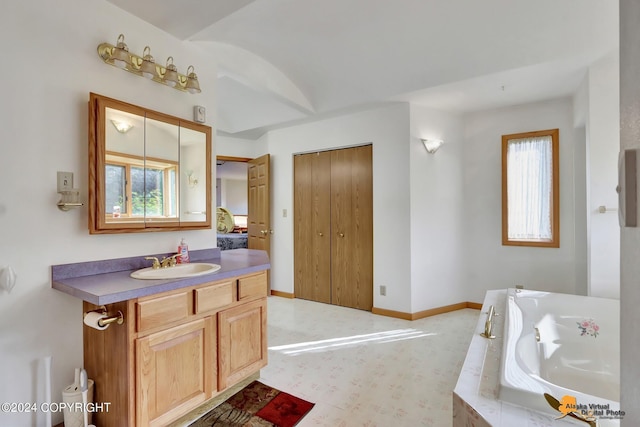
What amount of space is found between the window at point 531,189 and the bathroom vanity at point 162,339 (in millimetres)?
3068

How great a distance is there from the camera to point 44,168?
65.2 inches

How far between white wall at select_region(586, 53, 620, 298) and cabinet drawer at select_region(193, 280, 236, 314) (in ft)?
9.61

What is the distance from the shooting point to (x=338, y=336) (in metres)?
3.06

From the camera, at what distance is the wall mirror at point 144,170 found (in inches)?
70.2

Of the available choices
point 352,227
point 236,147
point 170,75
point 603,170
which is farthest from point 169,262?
point 603,170

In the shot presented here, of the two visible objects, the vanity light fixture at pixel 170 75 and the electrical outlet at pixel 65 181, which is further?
the vanity light fixture at pixel 170 75

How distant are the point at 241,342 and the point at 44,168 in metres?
1.48

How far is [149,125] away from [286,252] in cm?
269

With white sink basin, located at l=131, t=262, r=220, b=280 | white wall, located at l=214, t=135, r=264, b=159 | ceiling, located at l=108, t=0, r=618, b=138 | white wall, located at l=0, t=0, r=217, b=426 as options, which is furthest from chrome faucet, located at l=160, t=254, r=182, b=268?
white wall, located at l=214, t=135, r=264, b=159

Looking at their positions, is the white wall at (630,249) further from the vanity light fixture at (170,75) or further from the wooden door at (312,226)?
the wooden door at (312,226)

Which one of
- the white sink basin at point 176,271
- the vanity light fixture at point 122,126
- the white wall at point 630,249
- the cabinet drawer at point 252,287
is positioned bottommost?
the cabinet drawer at point 252,287

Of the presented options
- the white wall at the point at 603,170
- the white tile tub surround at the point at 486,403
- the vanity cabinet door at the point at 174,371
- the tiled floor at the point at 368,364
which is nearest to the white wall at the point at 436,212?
the tiled floor at the point at 368,364

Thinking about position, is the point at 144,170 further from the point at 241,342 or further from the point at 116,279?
the point at 241,342

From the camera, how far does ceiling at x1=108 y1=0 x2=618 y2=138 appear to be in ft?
7.19
